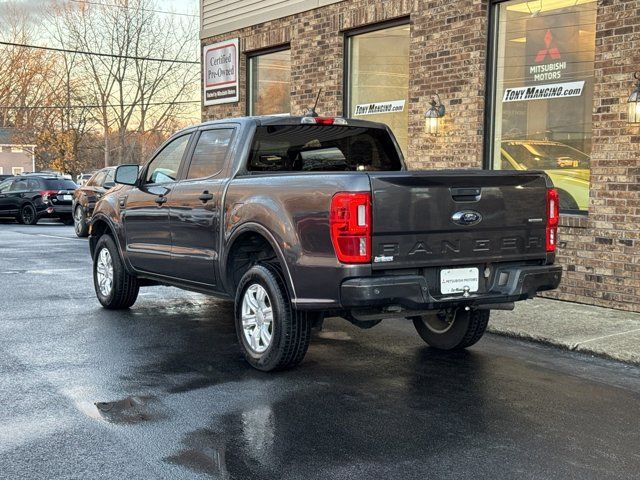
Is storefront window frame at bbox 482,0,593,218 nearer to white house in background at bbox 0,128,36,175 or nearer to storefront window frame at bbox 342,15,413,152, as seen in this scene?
storefront window frame at bbox 342,15,413,152

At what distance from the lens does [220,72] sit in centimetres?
1549

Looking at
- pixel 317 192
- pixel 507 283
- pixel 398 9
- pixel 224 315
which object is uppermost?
pixel 398 9

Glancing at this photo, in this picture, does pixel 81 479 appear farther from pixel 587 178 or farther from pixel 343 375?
pixel 587 178

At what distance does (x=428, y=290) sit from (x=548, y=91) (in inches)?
205

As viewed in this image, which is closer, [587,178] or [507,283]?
[507,283]

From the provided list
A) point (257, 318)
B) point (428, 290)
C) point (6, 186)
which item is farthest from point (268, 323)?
point (6, 186)

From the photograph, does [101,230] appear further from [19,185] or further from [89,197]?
[19,185]

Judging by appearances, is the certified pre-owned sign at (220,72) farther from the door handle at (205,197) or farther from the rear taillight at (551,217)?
the rear taillight at (551,217)

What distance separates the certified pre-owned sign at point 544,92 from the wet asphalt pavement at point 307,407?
11.9 ft

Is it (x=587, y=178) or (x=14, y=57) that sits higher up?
(x=14, y=57)

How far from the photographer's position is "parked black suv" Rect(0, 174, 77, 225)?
2348 centimetres

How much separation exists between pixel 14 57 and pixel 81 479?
2456 inches

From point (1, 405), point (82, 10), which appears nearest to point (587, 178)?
point (1, 405)

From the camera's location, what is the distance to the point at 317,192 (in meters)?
5.10
